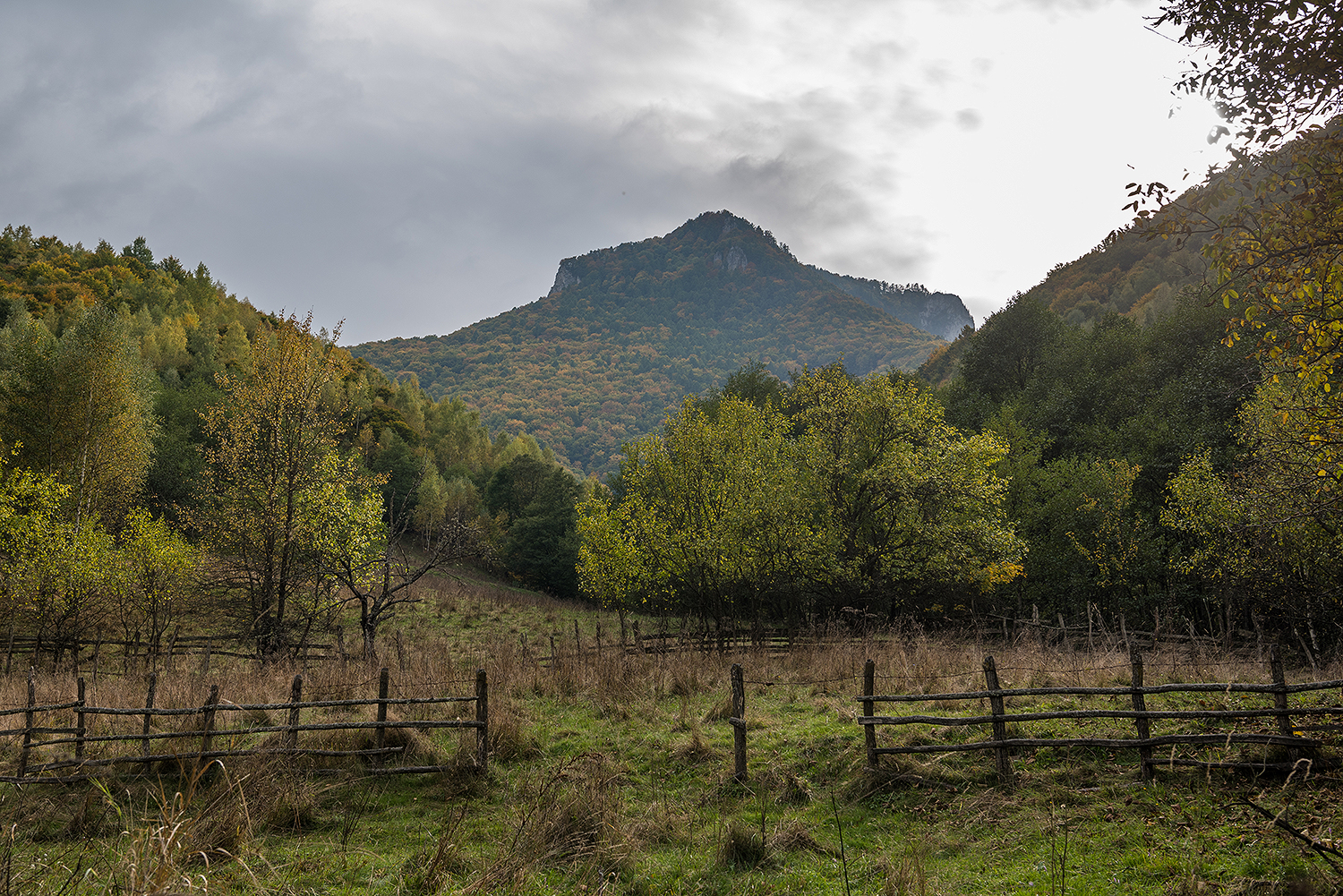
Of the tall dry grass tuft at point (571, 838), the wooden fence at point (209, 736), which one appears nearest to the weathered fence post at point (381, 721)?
the wooden fence at point (209, 736)

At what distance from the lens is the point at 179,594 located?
63.7 ft

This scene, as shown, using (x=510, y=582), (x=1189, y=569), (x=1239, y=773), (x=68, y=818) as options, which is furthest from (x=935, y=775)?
(x=510, y=582)

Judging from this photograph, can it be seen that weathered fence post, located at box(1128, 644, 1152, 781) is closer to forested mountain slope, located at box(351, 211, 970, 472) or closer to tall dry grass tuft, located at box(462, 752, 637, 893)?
tall dry grass tuft, located at box(462, 752, 637, 893)

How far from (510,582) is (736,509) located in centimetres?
3359

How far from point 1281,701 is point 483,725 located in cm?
1033

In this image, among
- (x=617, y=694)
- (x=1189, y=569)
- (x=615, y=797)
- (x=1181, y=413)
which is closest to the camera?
(x=615, y=797)

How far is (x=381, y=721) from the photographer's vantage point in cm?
949

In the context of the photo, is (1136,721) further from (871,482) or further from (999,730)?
(871,482)

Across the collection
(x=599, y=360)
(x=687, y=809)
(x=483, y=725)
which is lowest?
(x=687, y=809)

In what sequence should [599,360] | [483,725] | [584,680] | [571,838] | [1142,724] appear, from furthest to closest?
[599,360] → [584,680] → [483,725] → [1142,724] → [571,838]

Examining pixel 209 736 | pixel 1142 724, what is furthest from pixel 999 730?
pixel 209 736

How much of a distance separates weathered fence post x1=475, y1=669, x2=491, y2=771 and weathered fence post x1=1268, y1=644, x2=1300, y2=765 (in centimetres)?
989

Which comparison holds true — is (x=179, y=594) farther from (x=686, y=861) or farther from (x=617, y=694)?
(x=686, y=861)

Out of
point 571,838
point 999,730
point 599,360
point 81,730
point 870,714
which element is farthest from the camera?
point 599,360
